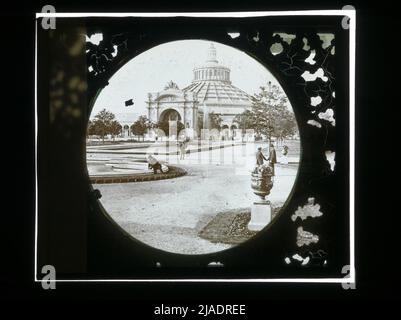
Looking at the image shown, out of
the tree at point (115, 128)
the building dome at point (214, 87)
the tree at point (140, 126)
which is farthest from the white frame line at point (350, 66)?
the tree at point (140, 126)

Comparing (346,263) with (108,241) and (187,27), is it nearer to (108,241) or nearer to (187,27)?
(108,241)

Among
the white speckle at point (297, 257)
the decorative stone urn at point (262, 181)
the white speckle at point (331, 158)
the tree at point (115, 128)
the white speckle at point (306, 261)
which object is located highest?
the tree at point (115, 128)

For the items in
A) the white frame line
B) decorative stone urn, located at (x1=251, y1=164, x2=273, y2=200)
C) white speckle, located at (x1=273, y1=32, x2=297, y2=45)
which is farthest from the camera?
decorative stone urn, located at (x1=251, y1=164, x2=273, y2=200)

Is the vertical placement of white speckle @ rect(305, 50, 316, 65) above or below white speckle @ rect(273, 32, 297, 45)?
below

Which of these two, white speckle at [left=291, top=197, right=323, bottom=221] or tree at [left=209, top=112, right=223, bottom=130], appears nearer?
white speckle at [left=291, top=197, right=323, bottom=221]

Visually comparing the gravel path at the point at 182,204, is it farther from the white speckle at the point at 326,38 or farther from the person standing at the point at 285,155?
the white speckle at the point at 326,38

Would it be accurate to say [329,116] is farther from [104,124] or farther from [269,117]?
[104,124]

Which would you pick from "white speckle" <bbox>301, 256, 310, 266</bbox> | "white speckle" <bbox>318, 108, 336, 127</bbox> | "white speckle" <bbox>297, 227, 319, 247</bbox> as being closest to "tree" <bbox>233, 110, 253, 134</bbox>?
"white speckle" <bbox>318, 108, 336, 127</bbox>

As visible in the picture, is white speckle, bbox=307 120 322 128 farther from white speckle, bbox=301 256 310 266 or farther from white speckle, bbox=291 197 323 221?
white speckle, bbox=301 256 310 266
